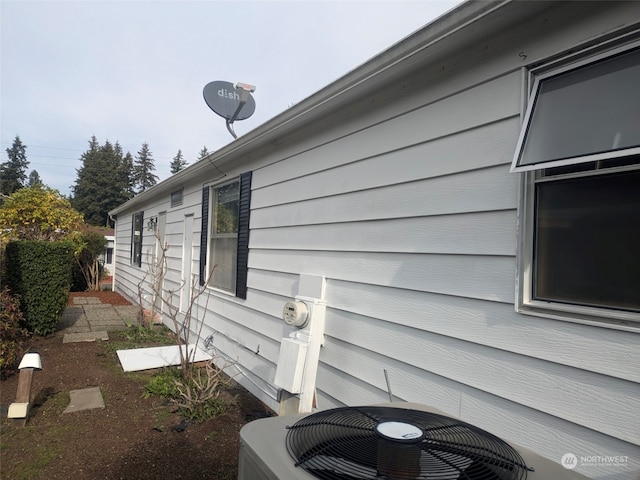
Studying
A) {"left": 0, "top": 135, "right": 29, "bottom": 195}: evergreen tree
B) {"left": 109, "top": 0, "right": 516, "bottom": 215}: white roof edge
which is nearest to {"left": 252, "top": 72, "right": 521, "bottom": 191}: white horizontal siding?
{"left": 109, "top": 0, "right": 516, "bottom": 215}: white roof edge

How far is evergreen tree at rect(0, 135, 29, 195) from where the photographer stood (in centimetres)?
5256

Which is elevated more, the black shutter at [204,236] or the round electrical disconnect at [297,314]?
the black shutter at [204,236]

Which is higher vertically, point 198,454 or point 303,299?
point 303,299

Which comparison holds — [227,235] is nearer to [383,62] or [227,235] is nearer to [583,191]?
[383,62]

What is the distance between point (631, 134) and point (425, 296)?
51.6 inches

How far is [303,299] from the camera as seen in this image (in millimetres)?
3441

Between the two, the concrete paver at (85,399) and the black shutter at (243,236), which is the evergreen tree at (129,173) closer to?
the black shutter at (243,236)

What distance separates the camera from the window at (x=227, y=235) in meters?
5.06

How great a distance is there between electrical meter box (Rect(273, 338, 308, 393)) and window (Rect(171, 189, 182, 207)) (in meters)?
5.38

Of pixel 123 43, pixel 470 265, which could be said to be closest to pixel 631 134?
pixel 470 265

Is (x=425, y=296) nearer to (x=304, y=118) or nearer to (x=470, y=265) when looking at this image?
(x=470, y=265)

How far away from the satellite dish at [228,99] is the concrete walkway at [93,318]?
14.6 feet

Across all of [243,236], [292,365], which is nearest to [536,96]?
[292,365]

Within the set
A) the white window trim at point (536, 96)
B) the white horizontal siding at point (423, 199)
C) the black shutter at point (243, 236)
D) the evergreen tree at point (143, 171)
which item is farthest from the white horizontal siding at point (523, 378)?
the evergreen tree at point (143, 171)
